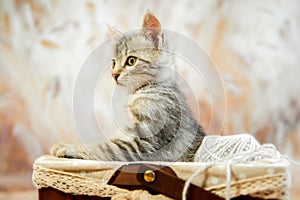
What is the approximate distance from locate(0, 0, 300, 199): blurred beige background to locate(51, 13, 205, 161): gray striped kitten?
61 centimetres

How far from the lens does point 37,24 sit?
1317 millimetres

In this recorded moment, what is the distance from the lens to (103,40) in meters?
1.30

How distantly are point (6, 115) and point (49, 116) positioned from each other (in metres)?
0.14

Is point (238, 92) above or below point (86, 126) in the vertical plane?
above

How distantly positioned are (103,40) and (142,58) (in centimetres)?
64

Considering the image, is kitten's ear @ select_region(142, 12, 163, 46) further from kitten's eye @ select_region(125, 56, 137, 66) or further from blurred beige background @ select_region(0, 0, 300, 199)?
blurred beige background @ select_region(0, 0, 300, 199)

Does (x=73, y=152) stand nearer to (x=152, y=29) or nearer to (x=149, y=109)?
(x=149, y=109)

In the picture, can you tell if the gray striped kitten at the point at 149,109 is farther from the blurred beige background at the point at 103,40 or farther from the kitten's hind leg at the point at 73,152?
the blurred beige background at the point at 103,40

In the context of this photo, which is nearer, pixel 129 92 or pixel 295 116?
pixel 129 92

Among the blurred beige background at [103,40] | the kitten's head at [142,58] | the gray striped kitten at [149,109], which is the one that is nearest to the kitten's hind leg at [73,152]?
the gray striped kitten at [149,109]

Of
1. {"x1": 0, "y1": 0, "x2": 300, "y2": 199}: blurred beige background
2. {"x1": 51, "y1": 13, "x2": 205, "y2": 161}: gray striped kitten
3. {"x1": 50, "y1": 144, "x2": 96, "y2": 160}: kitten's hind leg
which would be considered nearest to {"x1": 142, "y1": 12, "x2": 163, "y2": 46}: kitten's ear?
{"x1": 51, "y1": 13, "x2": 205, "y2": 161}: gray striped kitten

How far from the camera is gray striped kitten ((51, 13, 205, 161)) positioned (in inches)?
24.7

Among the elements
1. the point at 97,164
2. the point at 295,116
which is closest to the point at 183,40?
the point at 97,164

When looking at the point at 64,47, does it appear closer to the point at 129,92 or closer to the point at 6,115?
the point at 6,115
